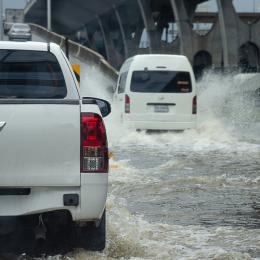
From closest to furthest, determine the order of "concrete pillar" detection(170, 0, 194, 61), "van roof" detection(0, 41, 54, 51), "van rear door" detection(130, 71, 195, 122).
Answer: "van roof" detection(0, 41, 54, 51) < "van rear door" detection(130, 71, 195, 122) < "concrete pillar" detection(170, 0, 194, 61)

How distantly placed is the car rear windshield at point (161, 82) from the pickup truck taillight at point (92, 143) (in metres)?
9.61

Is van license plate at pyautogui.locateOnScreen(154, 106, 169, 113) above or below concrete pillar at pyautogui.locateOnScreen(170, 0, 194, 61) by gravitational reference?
below

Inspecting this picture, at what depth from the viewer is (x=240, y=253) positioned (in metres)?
3.90

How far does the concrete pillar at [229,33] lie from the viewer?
3475 cm

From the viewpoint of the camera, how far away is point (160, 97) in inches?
502

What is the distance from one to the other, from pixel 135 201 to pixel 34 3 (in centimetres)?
6539

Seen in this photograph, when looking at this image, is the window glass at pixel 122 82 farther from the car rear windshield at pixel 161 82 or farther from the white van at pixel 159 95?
the car rear windshield at pixel 161 82

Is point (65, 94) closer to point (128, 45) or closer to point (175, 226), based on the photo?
point (175, 226)

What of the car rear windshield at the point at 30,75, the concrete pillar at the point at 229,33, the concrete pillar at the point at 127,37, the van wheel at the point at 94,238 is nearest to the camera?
the van wheel at the point at 94,238

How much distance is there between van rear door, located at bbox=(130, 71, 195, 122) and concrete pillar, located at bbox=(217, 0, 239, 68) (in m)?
22.8

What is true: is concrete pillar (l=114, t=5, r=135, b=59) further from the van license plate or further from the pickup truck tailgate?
the pickup truck tailgate

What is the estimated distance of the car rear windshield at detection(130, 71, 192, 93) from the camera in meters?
12.8

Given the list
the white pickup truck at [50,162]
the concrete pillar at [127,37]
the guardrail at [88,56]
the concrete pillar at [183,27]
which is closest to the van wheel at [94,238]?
the white pickup truck at [50,162]

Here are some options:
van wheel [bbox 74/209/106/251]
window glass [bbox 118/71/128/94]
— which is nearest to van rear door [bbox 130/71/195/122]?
window glass [bbox 118/71/128/94]
